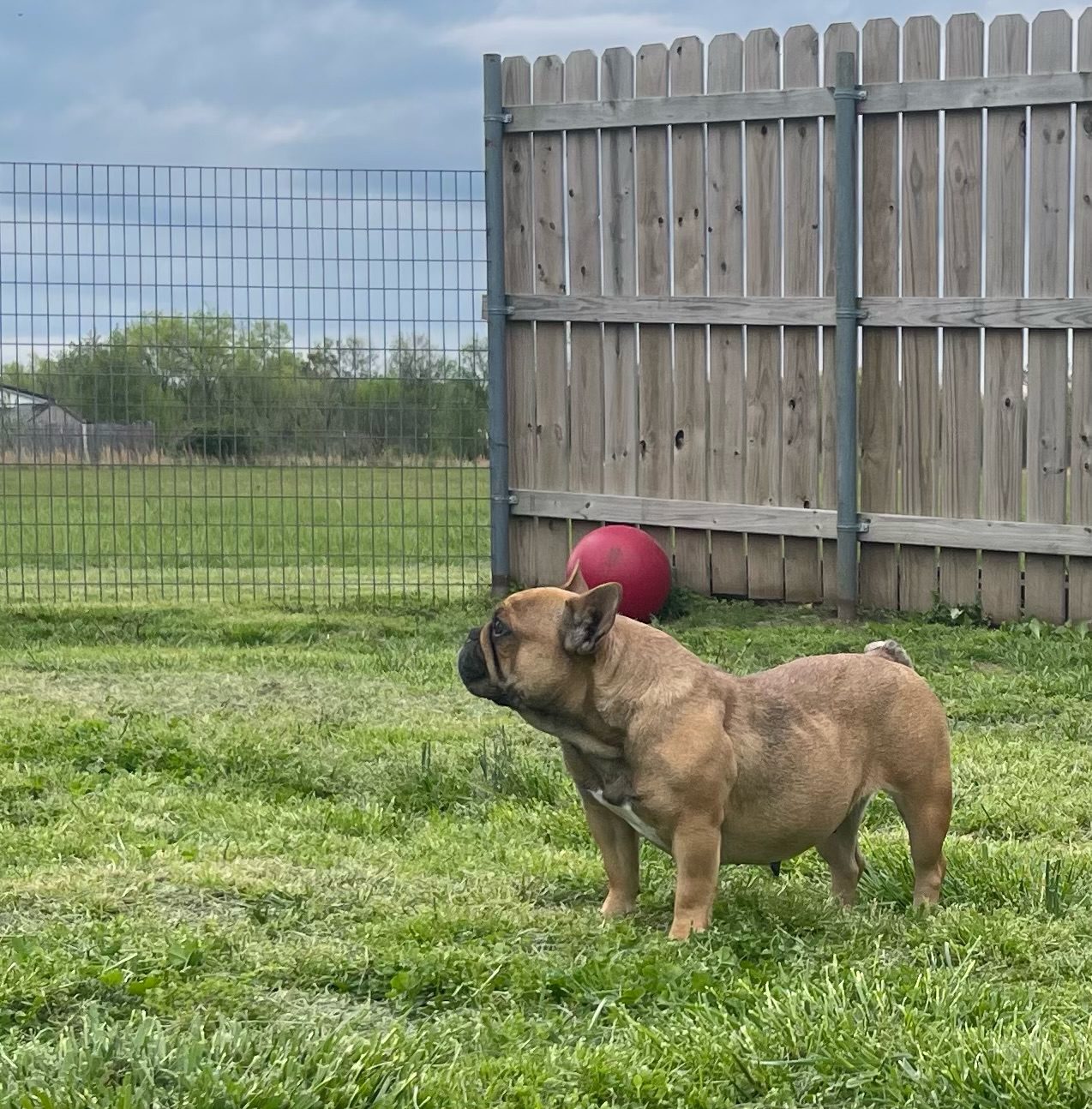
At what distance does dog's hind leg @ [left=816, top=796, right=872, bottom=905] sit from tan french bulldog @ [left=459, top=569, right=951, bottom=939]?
0.05 feet

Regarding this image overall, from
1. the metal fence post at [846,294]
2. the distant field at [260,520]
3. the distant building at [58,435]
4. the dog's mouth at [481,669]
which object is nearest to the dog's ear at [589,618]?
the dog's mouth at [481,669]

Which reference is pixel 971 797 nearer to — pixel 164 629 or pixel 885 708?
pixel 885 708

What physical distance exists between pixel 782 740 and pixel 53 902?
1974mm

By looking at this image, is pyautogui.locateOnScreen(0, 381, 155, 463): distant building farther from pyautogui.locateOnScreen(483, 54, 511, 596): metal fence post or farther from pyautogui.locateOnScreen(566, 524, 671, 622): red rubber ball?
pyautogui.locateOnScreen(566, 524, 671, 622): red rubber ball

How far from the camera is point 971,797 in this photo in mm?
5785

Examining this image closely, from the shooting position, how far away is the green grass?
3.06m

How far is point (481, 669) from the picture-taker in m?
4.18

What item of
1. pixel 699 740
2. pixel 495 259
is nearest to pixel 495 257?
pixel 495 259

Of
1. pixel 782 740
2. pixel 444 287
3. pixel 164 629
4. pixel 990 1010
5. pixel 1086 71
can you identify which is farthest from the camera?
pixel 444 287

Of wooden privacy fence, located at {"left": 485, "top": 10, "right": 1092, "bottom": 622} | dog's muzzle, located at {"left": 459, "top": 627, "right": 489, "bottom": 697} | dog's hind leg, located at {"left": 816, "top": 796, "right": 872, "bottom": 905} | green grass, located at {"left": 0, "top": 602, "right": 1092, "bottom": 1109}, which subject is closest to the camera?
green grass, located at {"left": 0, "top": 602, "right": 1092, "bottom": 1109}

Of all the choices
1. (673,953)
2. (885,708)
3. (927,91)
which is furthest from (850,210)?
(673,953)

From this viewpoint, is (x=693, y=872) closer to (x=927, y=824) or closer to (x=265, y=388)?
(x=927, y=824)

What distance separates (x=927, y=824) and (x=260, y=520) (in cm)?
760

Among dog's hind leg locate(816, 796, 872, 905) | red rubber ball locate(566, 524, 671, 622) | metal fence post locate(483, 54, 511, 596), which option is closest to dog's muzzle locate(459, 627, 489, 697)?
dog's hind leg locate(816, 796, 872, 905)
